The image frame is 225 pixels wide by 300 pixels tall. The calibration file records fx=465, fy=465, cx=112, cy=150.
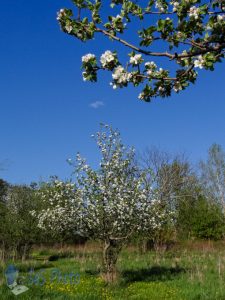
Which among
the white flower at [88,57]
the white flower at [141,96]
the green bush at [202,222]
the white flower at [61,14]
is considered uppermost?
the green bush at [202,222]

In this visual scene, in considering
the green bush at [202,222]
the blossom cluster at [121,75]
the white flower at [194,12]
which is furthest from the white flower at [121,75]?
the green bush at [202,222]

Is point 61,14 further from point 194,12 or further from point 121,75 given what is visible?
point 194,12

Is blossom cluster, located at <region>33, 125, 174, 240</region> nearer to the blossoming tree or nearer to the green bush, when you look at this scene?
the blossoming tree

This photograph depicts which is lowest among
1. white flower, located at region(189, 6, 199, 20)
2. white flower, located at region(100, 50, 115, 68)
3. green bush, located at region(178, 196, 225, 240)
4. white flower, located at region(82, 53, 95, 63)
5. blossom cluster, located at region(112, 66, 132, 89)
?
blossom cluster, located at region(112, 66, 132, 89)

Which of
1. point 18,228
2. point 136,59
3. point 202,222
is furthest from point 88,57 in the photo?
point 202,222

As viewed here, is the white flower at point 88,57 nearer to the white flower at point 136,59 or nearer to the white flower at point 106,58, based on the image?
the white flower at point 106,58

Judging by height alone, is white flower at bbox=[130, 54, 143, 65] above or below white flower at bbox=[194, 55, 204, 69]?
above

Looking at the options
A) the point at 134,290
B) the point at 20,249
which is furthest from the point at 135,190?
the point at 20,249

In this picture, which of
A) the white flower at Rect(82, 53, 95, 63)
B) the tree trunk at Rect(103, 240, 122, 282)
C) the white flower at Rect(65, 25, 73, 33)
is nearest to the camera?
the white flower at Rect(82, 53, 95, 63)

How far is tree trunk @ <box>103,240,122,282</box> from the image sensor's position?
640 inches

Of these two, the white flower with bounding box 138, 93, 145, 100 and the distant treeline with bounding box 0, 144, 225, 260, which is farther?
the distant treeline with bounding box 0, 144, 225, 260

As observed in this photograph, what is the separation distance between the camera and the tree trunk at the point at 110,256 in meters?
16.2

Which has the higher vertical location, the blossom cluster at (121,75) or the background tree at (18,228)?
the background tree at (18,228)

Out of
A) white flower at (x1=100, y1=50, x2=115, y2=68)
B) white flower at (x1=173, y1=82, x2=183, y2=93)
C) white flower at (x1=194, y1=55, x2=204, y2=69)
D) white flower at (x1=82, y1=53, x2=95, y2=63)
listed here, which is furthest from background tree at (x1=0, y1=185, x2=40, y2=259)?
white flower at (x1=194, y1=55, x2=204, y2=69)
